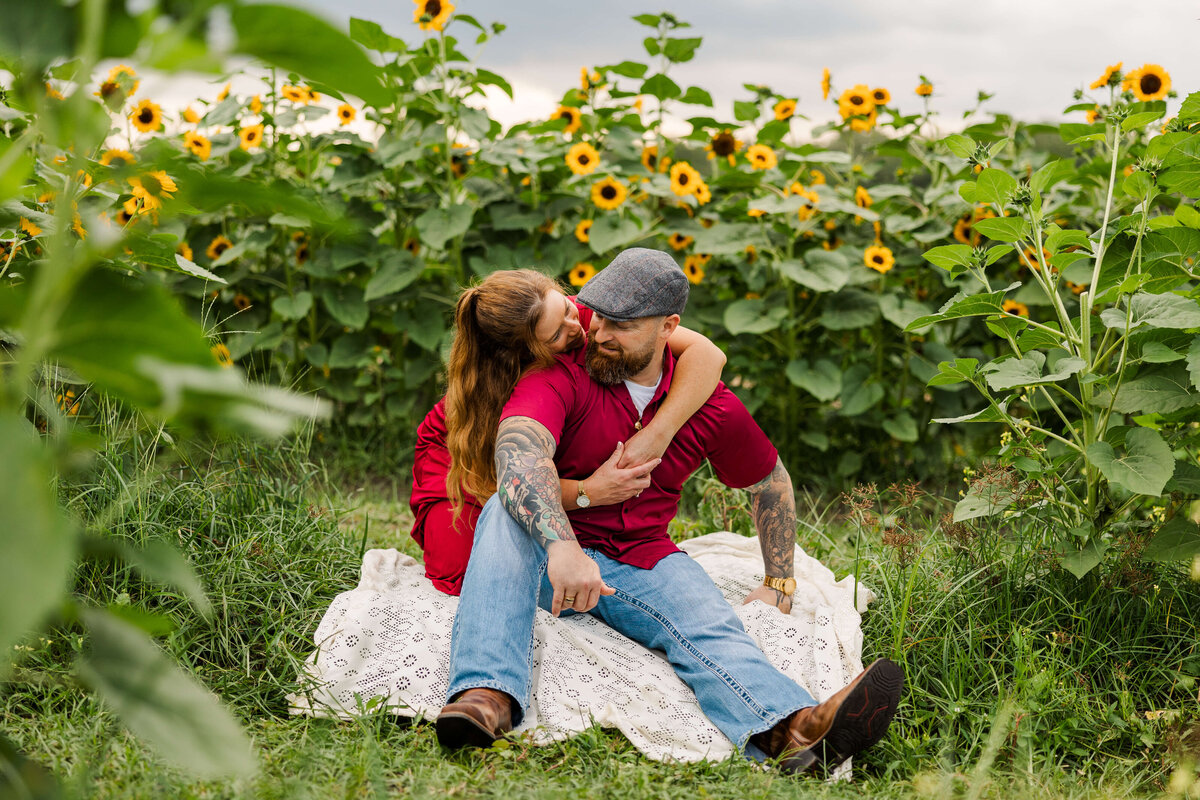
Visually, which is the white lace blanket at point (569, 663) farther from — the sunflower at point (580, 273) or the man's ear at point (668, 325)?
the sunflower at point (580, 273)

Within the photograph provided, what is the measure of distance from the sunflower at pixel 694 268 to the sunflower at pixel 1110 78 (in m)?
1.68

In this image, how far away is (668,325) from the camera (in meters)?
2.51

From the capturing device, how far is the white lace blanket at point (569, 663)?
6.95 ft

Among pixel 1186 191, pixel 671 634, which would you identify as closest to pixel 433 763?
pixel 671 634

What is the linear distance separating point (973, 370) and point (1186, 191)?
68 cm

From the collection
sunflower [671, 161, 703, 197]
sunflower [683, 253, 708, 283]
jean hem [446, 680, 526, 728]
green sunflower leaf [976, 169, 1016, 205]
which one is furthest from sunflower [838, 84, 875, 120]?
jean hem [446, 680, 526, 728]

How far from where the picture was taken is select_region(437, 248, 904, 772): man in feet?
6.66

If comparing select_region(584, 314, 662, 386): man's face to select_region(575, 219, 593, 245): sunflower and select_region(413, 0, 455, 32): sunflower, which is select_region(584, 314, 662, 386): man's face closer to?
select_region(575, 219, 593, 245): sunflower

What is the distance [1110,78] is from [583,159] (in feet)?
6.59

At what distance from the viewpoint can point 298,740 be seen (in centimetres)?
201

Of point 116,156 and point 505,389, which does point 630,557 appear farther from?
point 116,156

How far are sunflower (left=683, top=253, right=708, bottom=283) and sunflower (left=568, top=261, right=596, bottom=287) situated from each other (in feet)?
1.42

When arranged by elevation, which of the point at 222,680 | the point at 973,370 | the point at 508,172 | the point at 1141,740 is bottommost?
the point at 222,680

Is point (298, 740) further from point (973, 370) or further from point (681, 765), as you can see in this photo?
point (973, 370)
